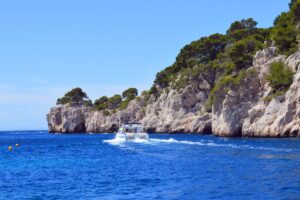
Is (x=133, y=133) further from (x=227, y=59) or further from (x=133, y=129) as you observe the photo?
(x=227, y=59)

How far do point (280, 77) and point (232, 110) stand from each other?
1139 cm

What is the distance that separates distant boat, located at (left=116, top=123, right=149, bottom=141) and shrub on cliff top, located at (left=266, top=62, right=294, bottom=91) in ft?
77.7

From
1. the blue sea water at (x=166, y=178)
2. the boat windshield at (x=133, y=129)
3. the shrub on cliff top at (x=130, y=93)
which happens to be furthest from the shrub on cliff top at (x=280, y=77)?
the shrub on cliff top at (x=130, y=93)

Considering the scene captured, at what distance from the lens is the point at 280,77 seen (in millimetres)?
74250

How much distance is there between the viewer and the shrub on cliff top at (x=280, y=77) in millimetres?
73250

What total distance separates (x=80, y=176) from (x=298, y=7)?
70.4 meters

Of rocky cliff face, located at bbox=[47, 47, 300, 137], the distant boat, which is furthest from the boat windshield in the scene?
rocky cliff face, located at bbox=[47, 47, 300, 137]

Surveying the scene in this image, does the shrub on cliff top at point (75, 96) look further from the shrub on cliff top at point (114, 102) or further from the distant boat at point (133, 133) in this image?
the distant boat at point (133, 133)

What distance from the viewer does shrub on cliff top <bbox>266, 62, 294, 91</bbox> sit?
73.2m

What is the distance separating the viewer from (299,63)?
7188 centimetres

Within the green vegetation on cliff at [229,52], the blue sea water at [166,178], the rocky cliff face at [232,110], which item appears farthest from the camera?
the green vegetation on cliff at [229,52]

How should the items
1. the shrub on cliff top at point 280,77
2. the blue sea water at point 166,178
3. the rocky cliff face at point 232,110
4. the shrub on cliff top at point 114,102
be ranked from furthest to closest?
1. the shrub on cliff top at point 114,102
2. the shrub on cliff top at point 280,77
3. the rocky cliff face at point 232,110
4. the blue sea water at point 166,178

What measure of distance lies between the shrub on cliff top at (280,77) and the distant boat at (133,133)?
23.7m

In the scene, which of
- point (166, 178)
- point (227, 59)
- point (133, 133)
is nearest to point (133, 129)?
point (133, 133)
